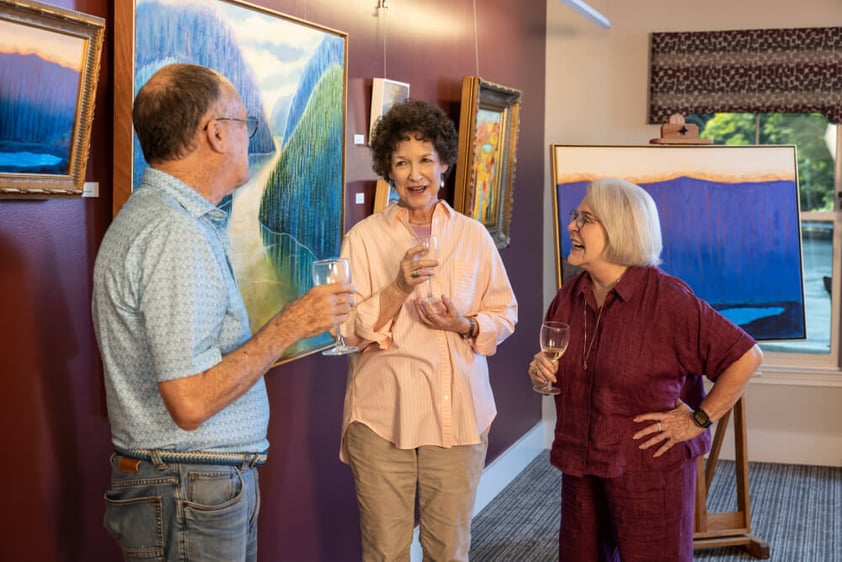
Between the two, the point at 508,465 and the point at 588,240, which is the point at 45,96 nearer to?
the point at 588,240

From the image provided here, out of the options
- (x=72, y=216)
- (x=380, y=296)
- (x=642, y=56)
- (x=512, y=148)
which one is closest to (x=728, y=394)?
(x=380, y=296)

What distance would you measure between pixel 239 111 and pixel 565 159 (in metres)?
3.17

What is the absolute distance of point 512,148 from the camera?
191 inches

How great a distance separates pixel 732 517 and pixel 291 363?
8.10 feet

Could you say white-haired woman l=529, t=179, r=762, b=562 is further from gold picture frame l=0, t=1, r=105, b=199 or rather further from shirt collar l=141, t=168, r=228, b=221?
gold picture frame l=0, t=1, r=105, b=199

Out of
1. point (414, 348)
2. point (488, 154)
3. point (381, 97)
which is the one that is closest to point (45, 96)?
point (414, 348)

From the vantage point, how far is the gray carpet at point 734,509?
4.37 m

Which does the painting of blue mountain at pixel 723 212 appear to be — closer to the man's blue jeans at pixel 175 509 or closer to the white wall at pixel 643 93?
the white wall at pixel 643 93

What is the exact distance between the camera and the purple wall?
6.39 feet

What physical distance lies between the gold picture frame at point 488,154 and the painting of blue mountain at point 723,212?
0.26 meters

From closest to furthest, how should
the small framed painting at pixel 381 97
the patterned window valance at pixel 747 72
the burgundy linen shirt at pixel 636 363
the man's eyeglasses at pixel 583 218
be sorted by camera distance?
the burgundy linen shirt at pixel 636 363 → the man's eyeglasses at pixel 583 218 → the small framed painting at pixel 381 97 → the patterned window valance at pixel 747 72

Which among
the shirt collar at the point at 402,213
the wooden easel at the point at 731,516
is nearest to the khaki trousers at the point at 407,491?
the shirt collar at the point at 402,213

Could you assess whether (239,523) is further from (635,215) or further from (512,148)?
(512,148)

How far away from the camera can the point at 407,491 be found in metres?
2.73
